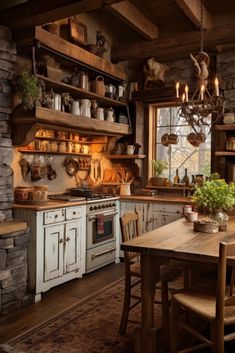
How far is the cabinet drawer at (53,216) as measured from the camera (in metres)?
3.52

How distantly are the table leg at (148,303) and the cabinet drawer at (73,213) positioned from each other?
1.75 metres

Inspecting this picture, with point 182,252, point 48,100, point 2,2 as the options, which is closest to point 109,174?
point 48,100

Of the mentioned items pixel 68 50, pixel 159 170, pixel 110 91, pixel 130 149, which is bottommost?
pixel 159 170

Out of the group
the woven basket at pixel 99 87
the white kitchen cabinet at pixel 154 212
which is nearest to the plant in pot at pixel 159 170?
the white kitchen cabinet at pixel 154 212

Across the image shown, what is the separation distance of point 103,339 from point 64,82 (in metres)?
2.92

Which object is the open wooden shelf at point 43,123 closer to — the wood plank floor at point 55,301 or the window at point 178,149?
the window at point 178,149

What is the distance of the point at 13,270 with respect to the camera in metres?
3.22

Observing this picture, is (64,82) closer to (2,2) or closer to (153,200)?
(2,2)

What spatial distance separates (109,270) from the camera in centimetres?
441

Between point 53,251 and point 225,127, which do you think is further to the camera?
point 225,127

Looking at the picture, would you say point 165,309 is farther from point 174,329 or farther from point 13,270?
point 13,270

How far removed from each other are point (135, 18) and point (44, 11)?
1.64 meters

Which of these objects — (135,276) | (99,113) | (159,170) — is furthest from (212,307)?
(159,170)

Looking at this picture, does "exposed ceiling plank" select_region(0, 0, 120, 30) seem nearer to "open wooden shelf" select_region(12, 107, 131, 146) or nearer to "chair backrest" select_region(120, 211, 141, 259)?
"open wooden shelf" select_region(12, 107, 131, 146)
